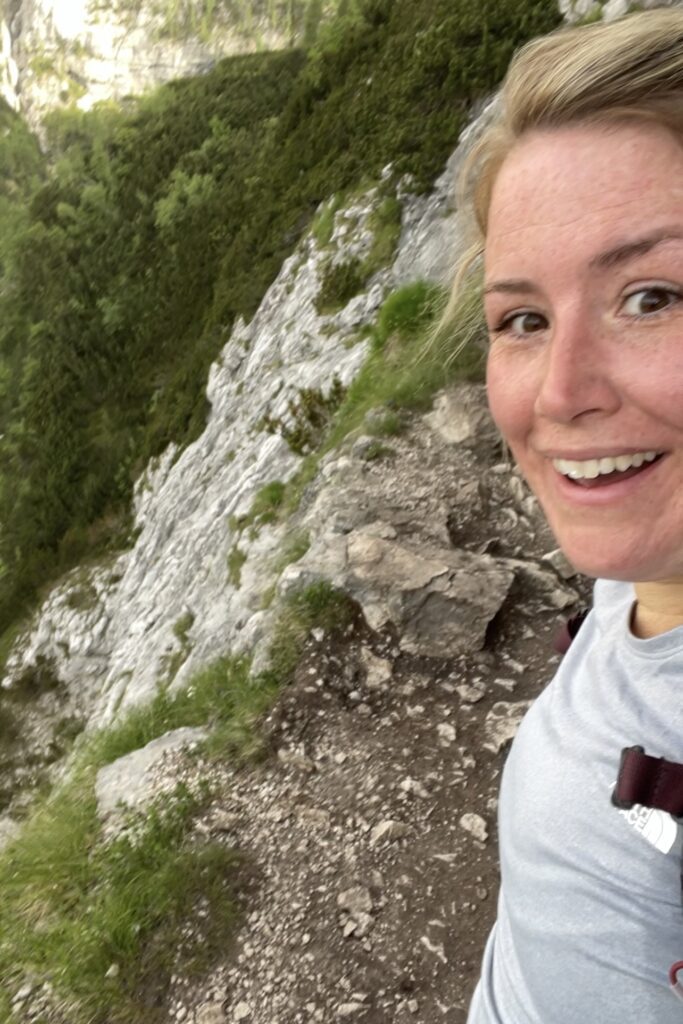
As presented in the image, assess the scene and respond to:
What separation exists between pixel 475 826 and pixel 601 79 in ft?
11.6

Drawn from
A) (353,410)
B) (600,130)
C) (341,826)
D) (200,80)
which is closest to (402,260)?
(353,410)

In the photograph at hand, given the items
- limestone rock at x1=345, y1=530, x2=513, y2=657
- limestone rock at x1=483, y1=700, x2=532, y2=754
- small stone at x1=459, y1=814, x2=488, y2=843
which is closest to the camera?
small stone at x1=459, y1=814, x2=488, y2=843

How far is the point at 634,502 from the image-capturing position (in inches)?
45.6

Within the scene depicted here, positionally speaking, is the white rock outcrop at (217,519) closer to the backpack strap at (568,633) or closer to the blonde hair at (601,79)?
the backpack strap at (568,633)

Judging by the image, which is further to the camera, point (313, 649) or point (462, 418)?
point (462, 418)

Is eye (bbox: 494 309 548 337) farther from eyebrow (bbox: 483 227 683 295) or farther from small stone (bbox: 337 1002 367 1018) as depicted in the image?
small stone (bbox: 337 1002 367 1018)

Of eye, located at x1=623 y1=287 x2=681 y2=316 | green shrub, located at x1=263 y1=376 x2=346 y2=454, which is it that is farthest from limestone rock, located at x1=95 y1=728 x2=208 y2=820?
green shrub, located at x1=263 y1=376 x2=346 y2=454

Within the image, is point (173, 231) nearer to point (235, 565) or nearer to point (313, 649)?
point (235, 565)

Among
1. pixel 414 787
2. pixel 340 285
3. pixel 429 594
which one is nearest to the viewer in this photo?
pixel 414 787

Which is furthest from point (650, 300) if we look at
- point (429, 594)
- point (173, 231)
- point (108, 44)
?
point (108, 44)

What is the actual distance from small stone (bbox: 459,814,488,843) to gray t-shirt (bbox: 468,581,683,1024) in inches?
88.5

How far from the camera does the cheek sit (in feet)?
4.25

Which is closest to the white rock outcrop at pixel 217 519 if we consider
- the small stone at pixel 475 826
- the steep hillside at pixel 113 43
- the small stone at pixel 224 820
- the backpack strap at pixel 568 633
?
the small stone at pixel 224 820

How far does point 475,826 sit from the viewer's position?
12.3 feet
